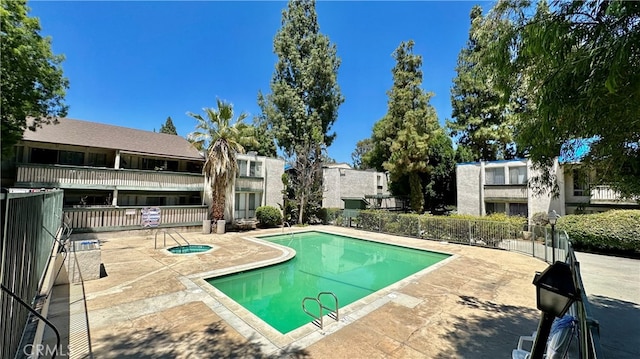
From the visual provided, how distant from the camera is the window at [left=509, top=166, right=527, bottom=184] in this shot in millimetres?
19094

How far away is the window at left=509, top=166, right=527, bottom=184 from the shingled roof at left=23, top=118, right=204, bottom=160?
23.3 metres

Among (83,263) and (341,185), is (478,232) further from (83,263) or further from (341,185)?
(83,263)

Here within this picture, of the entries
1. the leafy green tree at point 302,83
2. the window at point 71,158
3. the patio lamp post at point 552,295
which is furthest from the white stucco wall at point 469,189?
the window at point 71,158

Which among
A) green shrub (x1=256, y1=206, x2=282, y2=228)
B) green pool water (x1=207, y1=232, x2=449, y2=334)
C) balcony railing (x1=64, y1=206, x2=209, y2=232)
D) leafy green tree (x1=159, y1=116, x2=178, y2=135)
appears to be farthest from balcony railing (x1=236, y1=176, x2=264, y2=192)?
leafy green tree (x1=159, y1=116, x2=178, y2=135)

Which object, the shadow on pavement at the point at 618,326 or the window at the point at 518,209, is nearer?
the shadow on pavement at the point at 618,326

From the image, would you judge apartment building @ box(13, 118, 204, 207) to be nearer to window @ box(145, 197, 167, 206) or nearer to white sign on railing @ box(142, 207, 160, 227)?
window @ box(145, 197, 167, 206)

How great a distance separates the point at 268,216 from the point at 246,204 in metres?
2.70

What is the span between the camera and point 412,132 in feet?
70.7

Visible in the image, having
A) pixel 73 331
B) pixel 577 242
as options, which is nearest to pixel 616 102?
pixel 73 331

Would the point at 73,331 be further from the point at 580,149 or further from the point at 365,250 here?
the point at 365,250

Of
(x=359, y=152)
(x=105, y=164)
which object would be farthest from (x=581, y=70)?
(x=359, y=152)

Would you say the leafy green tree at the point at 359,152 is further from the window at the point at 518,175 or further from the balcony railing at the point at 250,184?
the window at the point at 518,175

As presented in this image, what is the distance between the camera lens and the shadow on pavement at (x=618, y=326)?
4668mm

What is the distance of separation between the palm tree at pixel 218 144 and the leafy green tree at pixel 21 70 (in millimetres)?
7104
